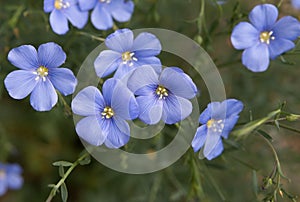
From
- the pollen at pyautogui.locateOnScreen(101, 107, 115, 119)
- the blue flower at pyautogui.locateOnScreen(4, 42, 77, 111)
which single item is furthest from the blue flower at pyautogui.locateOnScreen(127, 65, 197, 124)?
the blue flower at pyautogui.locateOnScreen(4, 42, 77, 111)

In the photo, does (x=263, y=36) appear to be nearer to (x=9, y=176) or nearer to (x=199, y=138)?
(x=199, y=138)

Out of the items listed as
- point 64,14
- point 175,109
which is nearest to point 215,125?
point 175,109

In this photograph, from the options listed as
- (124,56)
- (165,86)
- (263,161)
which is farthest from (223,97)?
(263,161)

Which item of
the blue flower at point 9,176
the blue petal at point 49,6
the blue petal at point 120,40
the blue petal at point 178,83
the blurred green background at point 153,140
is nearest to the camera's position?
the blue petal at point 178,83

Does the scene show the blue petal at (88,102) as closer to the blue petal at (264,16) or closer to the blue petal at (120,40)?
the blue petal at (120,40)

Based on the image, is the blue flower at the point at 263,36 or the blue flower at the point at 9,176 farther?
the blue flower at the point at 9,176

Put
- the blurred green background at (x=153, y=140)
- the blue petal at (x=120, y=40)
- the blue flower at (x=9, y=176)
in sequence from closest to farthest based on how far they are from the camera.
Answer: the blue petal at (x=120, y=40) < the blurred green background at (x=153, y=140) < the blue flower at (x=9, y=176)

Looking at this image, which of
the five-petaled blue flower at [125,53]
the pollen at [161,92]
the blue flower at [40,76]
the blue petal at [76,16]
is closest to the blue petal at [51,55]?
the blue flower at [40,76]
